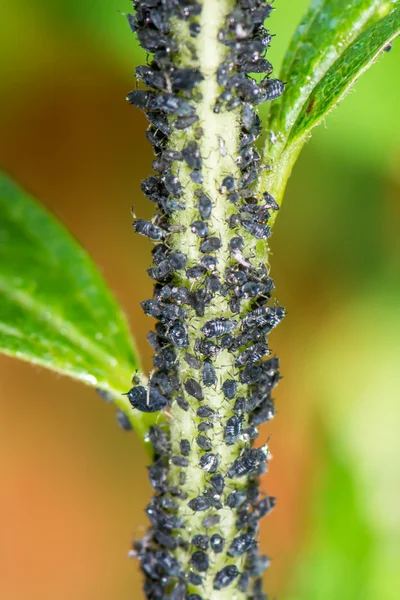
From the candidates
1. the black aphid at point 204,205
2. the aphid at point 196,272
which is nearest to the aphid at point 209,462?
the aphid at point 196,272

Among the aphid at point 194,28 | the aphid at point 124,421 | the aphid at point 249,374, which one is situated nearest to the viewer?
the aphid at point 194,28

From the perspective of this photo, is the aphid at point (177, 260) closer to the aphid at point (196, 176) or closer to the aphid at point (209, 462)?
the aphid at point (196, 176)

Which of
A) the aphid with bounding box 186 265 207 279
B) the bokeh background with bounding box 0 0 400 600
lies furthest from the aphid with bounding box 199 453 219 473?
the bokeh background with bounding box 0 0 400 600

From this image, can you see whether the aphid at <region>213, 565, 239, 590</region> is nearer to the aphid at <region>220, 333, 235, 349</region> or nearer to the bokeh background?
the aphid at <region>220, 333, 235, 349</region>

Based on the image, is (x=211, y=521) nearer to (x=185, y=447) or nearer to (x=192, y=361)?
(x=185, y=447)

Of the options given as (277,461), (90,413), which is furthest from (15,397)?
(277,461)

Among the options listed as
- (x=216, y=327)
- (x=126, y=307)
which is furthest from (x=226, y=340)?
(x=126, y=307)
